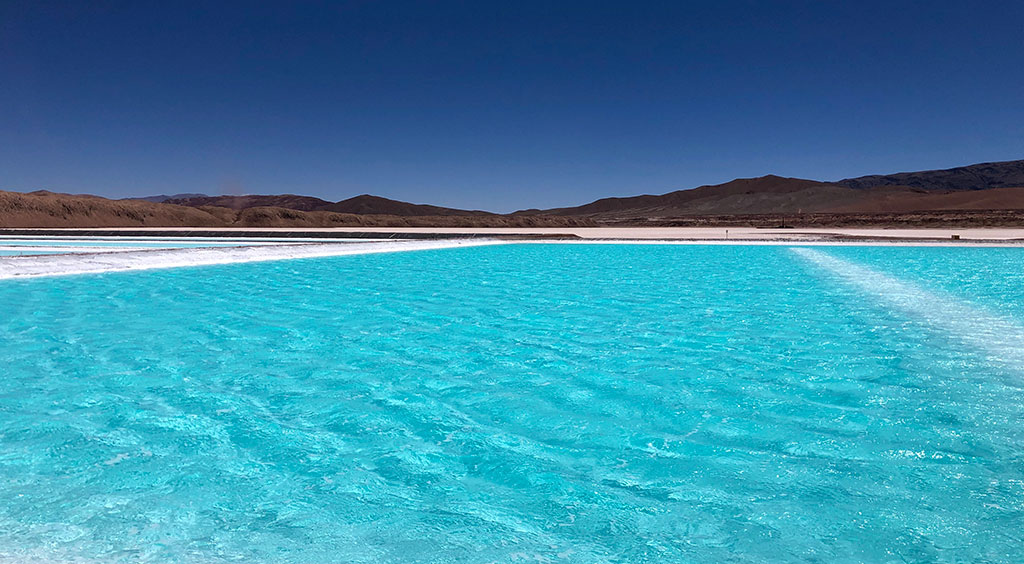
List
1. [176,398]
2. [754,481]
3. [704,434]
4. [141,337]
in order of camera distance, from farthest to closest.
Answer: [141,337], [176,398], [704,434], [754,481]

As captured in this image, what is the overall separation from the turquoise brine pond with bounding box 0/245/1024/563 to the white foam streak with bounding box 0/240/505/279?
10.4 ft

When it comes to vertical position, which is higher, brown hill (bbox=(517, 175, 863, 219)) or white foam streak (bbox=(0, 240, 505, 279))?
brown hill (bbox=(517, 175, 863, 219))

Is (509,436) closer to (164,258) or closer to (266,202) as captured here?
(164,258)

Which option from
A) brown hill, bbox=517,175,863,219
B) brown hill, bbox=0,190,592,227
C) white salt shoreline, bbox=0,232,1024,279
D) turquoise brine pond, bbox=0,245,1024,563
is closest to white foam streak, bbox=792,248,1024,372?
turquoise brine pond, bbox=0,245,1024,563

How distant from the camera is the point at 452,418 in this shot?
296 cm

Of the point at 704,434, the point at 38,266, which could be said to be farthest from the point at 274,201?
the point at 704,434

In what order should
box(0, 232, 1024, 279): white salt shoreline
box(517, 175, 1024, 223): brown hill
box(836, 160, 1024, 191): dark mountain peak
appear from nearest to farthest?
1. box(0, 232, 1024, 279): white salt shoreline
2. box(517, 175, 1024, 223): brown hill
3. box(836, 160, 1024, 191): dark mountain peak

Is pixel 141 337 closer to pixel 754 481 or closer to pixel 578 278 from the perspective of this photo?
pixel 754 481

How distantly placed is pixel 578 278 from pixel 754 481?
741cm

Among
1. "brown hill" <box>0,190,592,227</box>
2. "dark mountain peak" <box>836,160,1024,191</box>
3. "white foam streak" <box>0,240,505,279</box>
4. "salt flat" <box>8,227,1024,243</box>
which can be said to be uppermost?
"dark mountain peak" <box>836,160,1024,191</box>

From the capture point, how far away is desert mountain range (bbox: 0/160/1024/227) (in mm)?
44094

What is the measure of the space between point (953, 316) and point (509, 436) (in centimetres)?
490

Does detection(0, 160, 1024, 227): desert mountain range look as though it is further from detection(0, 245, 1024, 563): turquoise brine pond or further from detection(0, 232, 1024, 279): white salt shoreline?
detection(0, 245, 1024, 563): turquoise brine pond

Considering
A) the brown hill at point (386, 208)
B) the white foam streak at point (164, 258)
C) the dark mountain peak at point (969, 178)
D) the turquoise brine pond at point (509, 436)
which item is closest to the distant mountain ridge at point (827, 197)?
Result: the dark mountain peak at point (969, 178)
